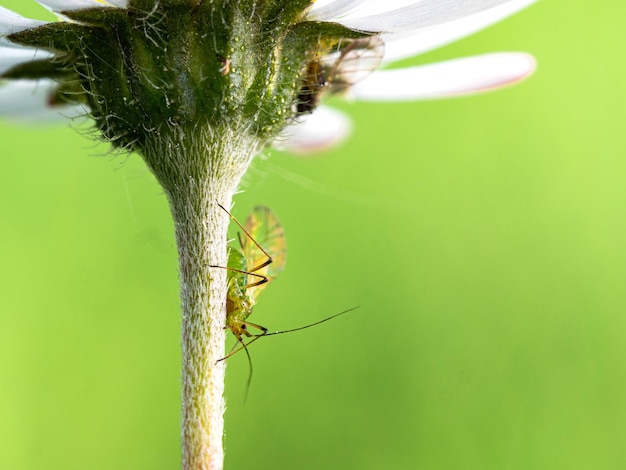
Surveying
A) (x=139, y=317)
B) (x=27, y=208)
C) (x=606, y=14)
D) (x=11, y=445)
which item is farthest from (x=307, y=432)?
(x=606, y=14)

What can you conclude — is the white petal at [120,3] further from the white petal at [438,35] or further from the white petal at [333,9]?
the white petal at [438,35]

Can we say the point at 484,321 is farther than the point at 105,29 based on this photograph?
Yes

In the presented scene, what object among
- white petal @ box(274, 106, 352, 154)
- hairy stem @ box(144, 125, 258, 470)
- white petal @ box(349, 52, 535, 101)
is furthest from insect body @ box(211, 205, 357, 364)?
white petal @ box(274, 106, 352, 154)

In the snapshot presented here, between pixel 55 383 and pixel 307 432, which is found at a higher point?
pixel 55 383

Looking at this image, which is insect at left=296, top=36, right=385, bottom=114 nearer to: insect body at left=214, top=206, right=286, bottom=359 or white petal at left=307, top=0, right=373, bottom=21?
white petal at left=307, top=0, right=373, bottom=21

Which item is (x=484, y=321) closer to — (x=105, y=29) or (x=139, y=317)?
(x=139, y=317)

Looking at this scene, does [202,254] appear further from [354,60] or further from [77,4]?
[354,60]

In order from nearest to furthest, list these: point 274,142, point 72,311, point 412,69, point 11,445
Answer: point 274,142 < point 412,69 < point 11,445 < point 72,311
